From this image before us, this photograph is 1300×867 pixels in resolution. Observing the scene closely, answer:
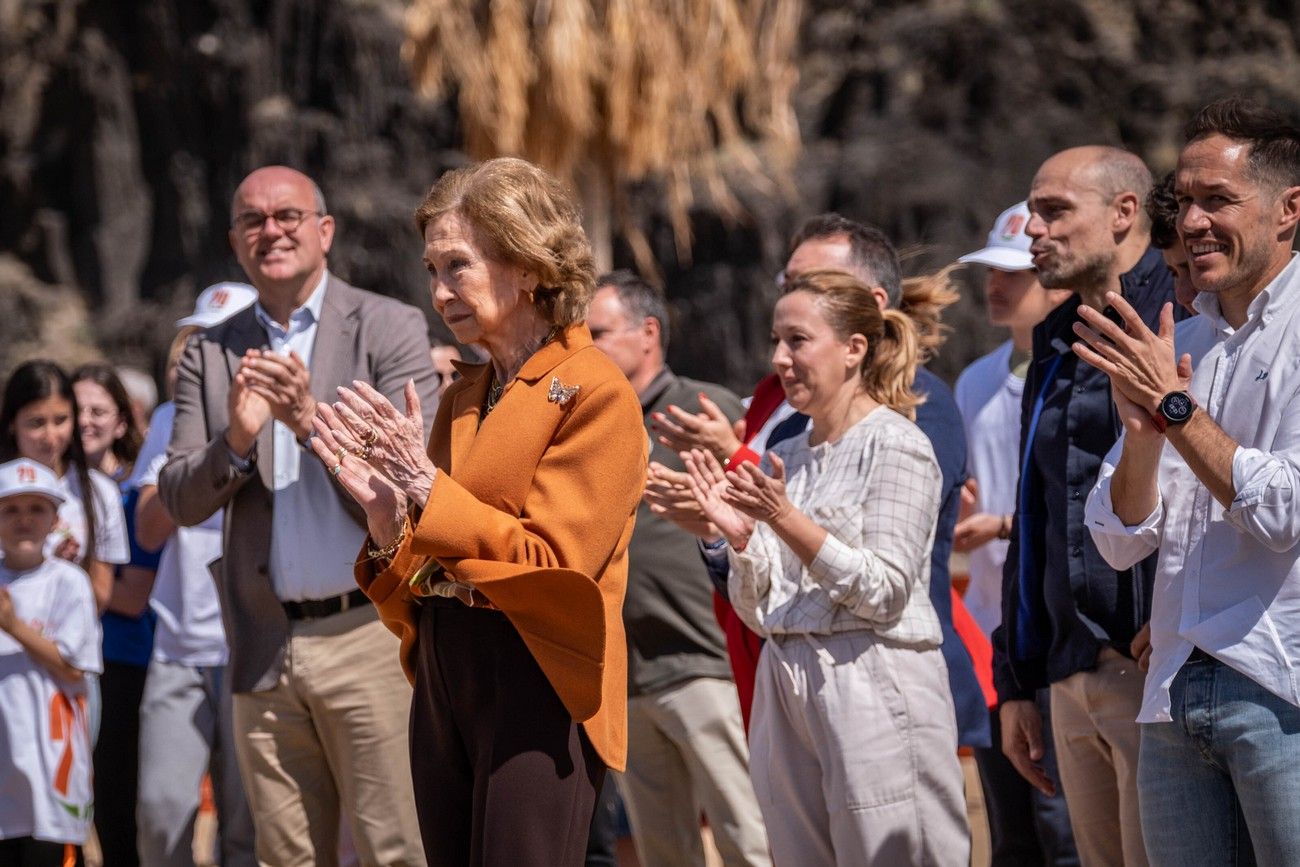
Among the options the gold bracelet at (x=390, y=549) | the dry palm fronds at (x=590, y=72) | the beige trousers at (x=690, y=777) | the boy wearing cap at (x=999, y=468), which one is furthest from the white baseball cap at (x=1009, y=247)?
the dry palm fronds at (x=590, y=72)

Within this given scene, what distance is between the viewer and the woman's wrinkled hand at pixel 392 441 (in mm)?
2736

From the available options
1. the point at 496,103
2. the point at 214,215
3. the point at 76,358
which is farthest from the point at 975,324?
the point at 76,358

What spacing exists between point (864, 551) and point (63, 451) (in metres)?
3.30

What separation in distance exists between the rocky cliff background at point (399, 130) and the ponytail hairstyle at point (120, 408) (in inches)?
227

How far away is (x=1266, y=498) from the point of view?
2.58 m

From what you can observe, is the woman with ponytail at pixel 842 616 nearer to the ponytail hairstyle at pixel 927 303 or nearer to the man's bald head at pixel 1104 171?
the man's bald head at pixel 1104 171

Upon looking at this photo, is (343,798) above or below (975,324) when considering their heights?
below

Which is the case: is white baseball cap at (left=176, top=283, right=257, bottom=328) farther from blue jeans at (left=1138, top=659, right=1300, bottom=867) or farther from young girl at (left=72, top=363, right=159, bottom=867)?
blue jeans at (left=1138, top=659, right=1300, bottom=867)

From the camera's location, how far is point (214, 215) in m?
13.8

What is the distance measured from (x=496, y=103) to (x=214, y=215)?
515 cm

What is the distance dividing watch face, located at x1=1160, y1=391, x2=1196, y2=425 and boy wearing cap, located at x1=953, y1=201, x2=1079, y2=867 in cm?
196

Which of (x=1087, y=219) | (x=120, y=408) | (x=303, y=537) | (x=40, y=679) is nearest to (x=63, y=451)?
(x=120, y=408)

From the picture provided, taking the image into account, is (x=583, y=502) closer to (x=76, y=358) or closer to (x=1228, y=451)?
(x=1228, y=451)

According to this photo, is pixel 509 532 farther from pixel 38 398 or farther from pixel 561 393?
pixel 38 398
